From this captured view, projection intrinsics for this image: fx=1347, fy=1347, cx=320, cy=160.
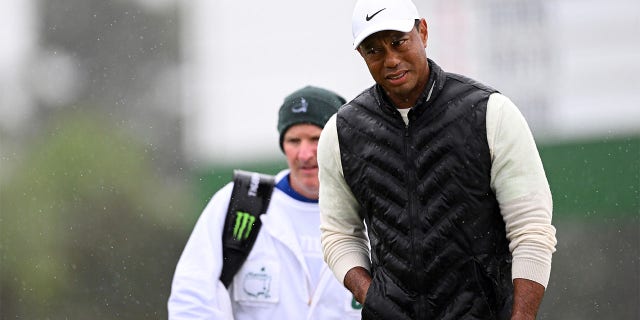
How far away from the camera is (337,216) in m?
4.88

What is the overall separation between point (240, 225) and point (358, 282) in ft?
4.61

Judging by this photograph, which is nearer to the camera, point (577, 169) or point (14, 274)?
point (577, 169)

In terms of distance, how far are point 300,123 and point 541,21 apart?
12859mm

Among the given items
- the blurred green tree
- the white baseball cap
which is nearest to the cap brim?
the white baseball cap

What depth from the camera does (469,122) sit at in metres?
4.48

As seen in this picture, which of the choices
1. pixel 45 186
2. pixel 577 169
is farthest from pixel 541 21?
pixel 45 186

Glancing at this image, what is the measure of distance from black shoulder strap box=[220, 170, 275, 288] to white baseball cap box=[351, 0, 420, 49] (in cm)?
168

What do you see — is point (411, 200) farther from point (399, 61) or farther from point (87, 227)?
point (87, 227)

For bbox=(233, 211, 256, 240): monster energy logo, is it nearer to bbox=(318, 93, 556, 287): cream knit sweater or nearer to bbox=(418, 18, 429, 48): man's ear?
bbox=(418, 18, 429, 48): man's ear

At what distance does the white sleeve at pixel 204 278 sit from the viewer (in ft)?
19.5

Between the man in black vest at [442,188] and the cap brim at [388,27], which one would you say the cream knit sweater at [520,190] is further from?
the cap brim at [388,27]

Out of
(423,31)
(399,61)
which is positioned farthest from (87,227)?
(399,61)

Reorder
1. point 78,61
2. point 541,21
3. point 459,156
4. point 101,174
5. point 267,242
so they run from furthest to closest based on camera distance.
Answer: point 78,61, point 101,174, point 541,21, point 267,242, point 459,156

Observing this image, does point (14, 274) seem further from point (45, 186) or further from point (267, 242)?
point (267, 242)
